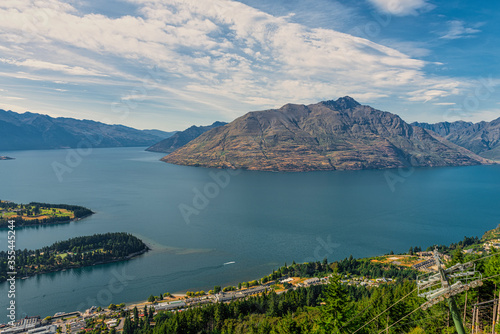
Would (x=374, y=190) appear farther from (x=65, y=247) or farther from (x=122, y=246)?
(x=65, y=247)

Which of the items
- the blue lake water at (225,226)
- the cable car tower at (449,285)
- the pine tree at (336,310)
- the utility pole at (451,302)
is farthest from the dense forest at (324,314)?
the blue lake water at (225,226)

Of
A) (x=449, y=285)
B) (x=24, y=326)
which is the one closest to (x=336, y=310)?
(x=449, y=285)

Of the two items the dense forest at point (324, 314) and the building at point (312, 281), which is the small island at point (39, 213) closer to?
the dense forest at point (324, 314)

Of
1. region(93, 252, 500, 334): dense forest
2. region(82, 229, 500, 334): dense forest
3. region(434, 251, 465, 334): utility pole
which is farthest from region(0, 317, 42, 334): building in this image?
region(434, 251, 465, 334): utility pole

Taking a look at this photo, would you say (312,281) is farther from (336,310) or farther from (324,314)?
(336,310)

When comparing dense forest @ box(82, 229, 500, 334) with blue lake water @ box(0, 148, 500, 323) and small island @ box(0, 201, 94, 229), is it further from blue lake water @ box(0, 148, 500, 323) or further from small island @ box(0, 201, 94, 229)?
small island @ box(0, 201, 94, 229)
